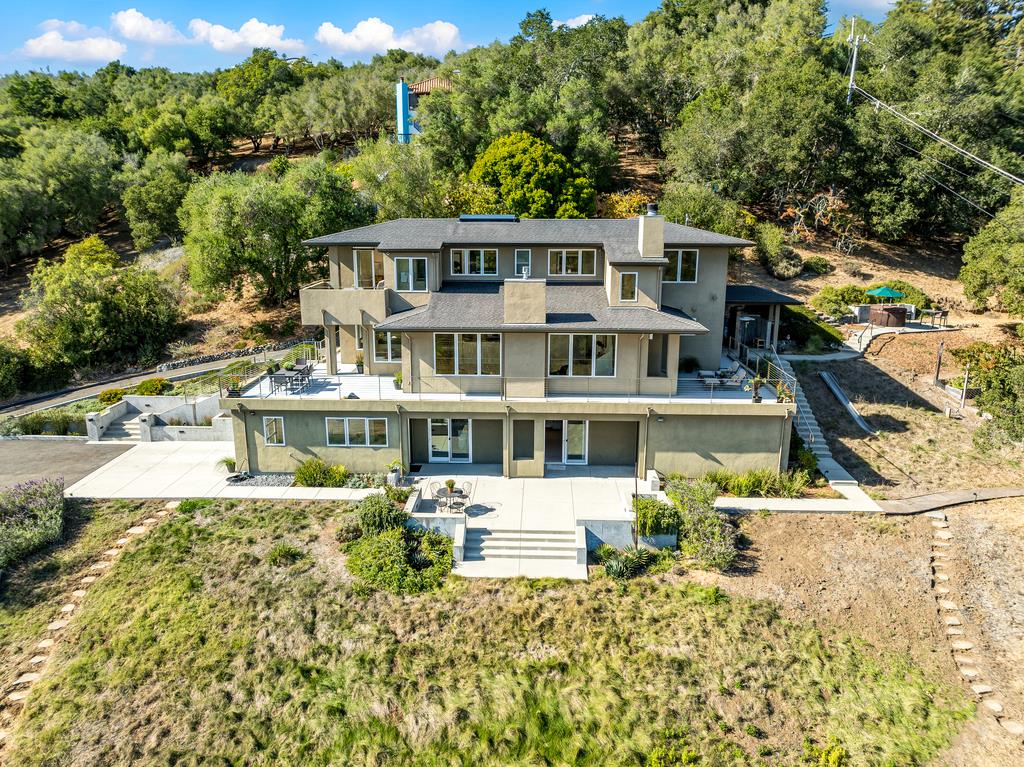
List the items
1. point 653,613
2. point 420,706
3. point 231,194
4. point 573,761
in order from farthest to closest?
1. point 231,194
2. point 653,613
3. point 420,706
4. point 573,761

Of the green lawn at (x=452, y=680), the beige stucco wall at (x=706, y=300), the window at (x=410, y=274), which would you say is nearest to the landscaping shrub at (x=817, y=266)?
the beige stucco wall at (x=706, y=300)

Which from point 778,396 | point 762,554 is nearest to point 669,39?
point 778,396

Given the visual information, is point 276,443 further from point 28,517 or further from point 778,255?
point 778,255

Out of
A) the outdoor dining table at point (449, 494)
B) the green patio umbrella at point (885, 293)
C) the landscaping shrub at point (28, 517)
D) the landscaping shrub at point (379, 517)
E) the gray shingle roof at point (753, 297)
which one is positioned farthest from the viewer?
→ the green patio umbrella at point (885, 293)

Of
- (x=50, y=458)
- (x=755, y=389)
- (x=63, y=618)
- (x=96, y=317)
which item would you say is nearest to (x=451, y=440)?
(x=755, y=389)

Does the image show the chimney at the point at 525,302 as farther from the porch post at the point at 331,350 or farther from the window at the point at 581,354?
the porch post at the point at 331,350

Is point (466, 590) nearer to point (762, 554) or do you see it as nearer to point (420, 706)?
point (420, 706)
